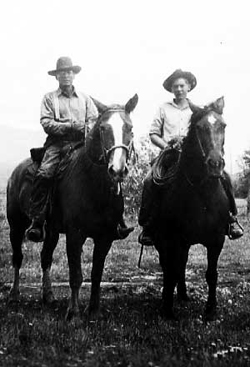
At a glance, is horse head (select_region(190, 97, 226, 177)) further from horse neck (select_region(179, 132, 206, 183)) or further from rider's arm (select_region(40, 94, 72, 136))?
rider's arm (select_region(40, 94, 72, 136))

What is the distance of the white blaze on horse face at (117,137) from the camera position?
7.16m

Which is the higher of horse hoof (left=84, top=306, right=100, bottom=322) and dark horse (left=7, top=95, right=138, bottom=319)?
dark horse (left=7, top=95, right=138, bottom=319)

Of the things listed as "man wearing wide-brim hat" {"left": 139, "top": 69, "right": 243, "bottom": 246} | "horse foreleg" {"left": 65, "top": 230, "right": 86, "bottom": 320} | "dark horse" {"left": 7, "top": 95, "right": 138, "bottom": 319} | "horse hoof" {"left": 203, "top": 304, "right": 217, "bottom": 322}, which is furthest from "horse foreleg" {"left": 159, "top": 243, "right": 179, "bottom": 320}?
"horse foreleg" {"left": 65, "top": 230, "right": 86, "bottom": 320}

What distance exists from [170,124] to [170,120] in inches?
2.7

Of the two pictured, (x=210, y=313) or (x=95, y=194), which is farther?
(x=210, y=313)

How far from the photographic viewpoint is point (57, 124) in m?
9.23

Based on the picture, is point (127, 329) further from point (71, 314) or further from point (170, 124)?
point (170, 124)

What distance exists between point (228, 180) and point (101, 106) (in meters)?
2.42

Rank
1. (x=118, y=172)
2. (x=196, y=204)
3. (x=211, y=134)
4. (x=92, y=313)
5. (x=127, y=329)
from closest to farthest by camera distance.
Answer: (x=118, y=172) → (x=127, y=329) → (x=211, y=134) → (x=196, y=204) → (x=92, y=313)

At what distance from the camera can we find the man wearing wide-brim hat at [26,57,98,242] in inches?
367

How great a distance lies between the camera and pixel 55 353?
6.20 metres

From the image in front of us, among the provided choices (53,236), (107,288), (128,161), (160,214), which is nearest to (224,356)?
(128,161)

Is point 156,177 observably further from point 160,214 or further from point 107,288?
point 107,288

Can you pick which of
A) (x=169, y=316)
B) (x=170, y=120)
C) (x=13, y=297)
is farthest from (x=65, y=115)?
(x=169, y=316)
